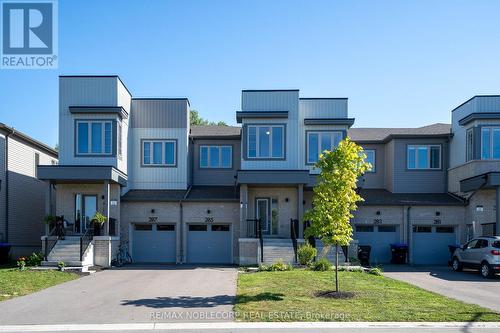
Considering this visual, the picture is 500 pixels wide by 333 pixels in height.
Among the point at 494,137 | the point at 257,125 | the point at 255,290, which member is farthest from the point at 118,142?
the point at 494,137

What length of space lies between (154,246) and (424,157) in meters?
15.4

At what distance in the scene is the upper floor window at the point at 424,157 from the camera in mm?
27359

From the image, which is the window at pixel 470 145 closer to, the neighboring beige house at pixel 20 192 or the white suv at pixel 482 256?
the white suv at pixel 482 256

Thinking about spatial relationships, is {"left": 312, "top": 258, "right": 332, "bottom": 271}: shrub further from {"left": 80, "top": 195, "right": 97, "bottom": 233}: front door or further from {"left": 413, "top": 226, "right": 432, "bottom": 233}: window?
{"left": 80, "top": 195, "right": 97, "bottom": 233}: front door

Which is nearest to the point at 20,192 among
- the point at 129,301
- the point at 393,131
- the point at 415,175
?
the point at 129,301

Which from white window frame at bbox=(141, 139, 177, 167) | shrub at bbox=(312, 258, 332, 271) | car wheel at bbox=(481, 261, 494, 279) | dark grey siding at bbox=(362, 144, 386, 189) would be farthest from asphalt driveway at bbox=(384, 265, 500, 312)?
white window frame at bbox=(141, 139, 177, 167)

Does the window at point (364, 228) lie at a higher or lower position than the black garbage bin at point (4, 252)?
higher

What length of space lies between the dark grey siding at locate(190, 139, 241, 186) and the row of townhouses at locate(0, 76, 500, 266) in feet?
0.18

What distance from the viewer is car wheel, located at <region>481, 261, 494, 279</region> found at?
1919 centimetres

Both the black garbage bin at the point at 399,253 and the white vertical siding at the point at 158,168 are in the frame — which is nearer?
the black garbage bin at the point at 399,253

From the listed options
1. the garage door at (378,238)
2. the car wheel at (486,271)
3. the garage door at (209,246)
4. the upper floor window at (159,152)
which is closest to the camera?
the car wheel at (486,271)

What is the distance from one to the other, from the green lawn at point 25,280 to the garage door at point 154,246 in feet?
20.2

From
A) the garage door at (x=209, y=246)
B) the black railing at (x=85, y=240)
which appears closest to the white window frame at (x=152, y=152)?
the garage door at (x=209, y=246)

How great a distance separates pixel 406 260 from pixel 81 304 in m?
17.9
